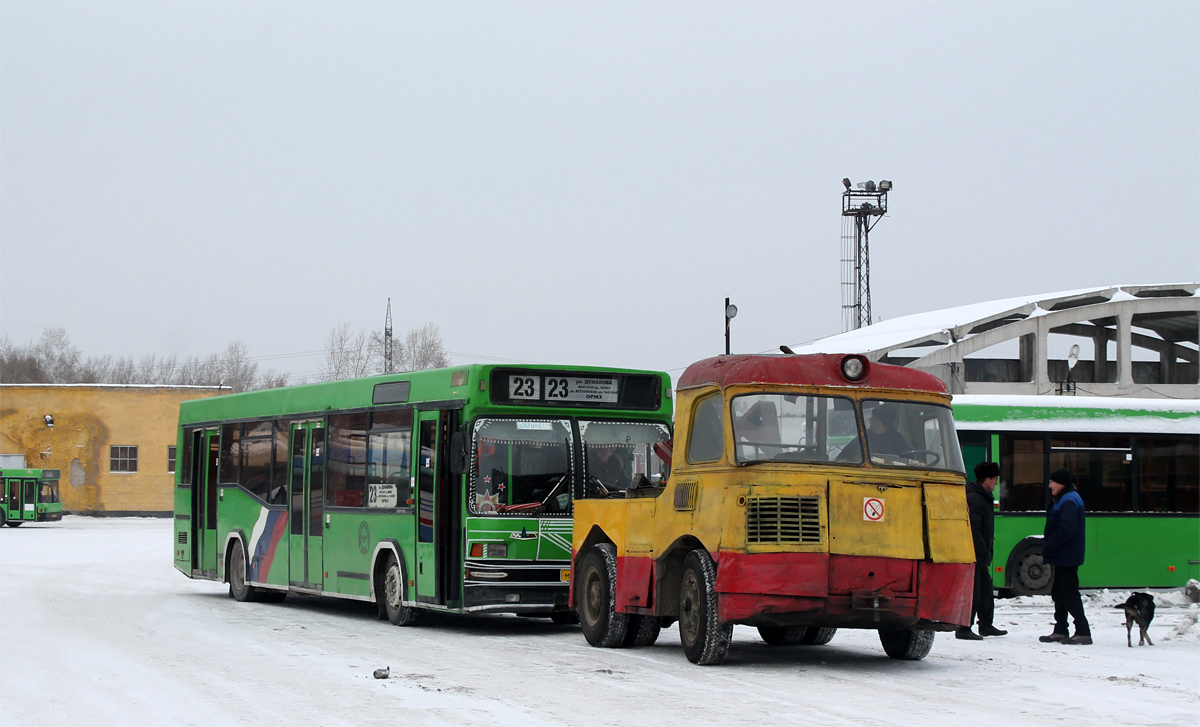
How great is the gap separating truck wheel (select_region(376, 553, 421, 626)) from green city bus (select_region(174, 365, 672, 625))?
0.08 feet

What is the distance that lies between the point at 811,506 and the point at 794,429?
681 mm

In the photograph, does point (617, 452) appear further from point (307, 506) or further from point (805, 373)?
point (307, 506)

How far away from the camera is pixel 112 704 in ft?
31.4

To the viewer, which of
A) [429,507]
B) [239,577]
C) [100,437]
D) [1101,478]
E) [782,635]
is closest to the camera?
[782,635]

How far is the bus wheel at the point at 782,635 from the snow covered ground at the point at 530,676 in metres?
0.15

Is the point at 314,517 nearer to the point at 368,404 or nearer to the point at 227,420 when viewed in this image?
the point at 368,404

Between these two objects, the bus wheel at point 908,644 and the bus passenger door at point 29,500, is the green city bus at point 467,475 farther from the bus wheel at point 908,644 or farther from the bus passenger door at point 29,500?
the bus passenger door at point 29,500

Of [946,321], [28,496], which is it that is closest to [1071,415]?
[946,321]

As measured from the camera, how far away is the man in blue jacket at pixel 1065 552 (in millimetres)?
13234

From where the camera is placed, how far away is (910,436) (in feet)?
37.5

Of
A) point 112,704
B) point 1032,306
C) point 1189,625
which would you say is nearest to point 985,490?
point 1189,625

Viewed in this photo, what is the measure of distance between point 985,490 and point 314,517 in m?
8.91

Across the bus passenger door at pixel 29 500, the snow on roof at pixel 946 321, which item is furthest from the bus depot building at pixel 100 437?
the snow on roof at pixel 946 321

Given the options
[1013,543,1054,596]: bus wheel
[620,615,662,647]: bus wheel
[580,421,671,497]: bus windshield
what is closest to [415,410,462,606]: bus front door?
[580,421,671,497]: bus windshield
